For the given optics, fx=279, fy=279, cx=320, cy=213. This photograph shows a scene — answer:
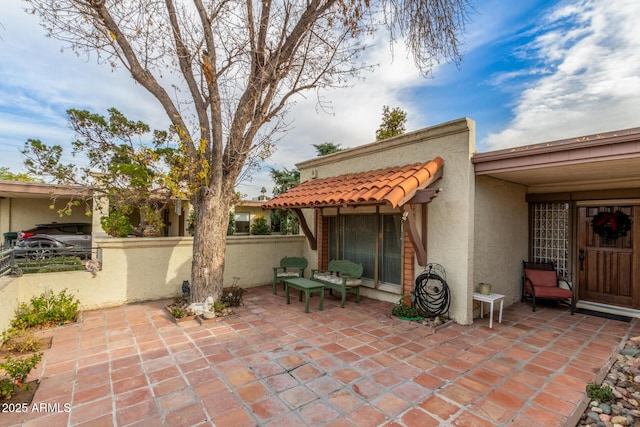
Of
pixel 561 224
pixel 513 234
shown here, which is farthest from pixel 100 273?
pixel 561 224

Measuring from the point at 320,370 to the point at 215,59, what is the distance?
580 centimetres

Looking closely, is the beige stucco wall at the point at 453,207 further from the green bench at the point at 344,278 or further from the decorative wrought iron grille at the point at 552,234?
the decorative wrought iron grille at the point at 552,234

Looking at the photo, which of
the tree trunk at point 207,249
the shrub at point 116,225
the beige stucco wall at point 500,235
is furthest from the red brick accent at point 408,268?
the shrub at point 116,225

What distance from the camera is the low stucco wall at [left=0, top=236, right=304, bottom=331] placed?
17.2 feet

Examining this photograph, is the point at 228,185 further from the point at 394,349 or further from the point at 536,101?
the point at 536,101

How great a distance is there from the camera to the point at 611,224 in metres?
5.91

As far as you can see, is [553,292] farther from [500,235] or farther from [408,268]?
[408,268]

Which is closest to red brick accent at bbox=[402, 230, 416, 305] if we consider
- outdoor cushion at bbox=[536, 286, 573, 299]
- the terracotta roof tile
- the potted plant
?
the potted plant

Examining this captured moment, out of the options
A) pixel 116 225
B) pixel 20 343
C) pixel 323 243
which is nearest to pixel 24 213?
pixel 116 225

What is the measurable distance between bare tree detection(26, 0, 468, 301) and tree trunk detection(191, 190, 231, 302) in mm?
20

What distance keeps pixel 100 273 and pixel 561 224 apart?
10.4 meters

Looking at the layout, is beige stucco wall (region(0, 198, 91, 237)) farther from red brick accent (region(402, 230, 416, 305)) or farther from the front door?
the front door

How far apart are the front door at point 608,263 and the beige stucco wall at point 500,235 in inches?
43.1

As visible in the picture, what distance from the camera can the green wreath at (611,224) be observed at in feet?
18.9
